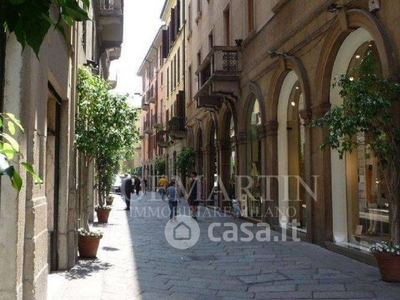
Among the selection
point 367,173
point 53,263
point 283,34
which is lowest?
point 53,263

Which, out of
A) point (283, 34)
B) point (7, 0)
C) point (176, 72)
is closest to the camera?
point (7, 0)

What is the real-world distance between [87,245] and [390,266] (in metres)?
5.37

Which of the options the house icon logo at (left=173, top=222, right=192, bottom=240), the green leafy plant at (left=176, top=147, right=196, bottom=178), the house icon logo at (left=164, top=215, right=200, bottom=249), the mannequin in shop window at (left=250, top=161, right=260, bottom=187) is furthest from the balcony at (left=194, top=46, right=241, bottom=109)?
the green leafy plant at (left=176, top=147, right=196, bottom=178)

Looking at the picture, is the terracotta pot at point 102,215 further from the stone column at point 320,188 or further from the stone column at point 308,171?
the stone column at point 320,188

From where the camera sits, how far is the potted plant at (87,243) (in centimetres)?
907

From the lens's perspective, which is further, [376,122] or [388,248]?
[376,122]

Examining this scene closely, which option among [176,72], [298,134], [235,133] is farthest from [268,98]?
[176,72]

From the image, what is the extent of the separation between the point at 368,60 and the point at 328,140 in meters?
1.68

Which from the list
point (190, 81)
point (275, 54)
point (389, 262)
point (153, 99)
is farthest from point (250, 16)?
point (153, 99)

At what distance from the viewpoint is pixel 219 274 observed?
795 centimetres

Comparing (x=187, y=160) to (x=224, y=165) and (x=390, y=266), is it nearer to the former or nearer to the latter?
(x=224, y=165)

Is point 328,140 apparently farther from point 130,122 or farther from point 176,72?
point 176,72

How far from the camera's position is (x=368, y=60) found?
26.9ft

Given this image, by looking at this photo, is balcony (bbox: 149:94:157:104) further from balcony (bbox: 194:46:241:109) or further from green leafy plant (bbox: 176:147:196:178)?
balcony (bbox: 194:46:241:109)
